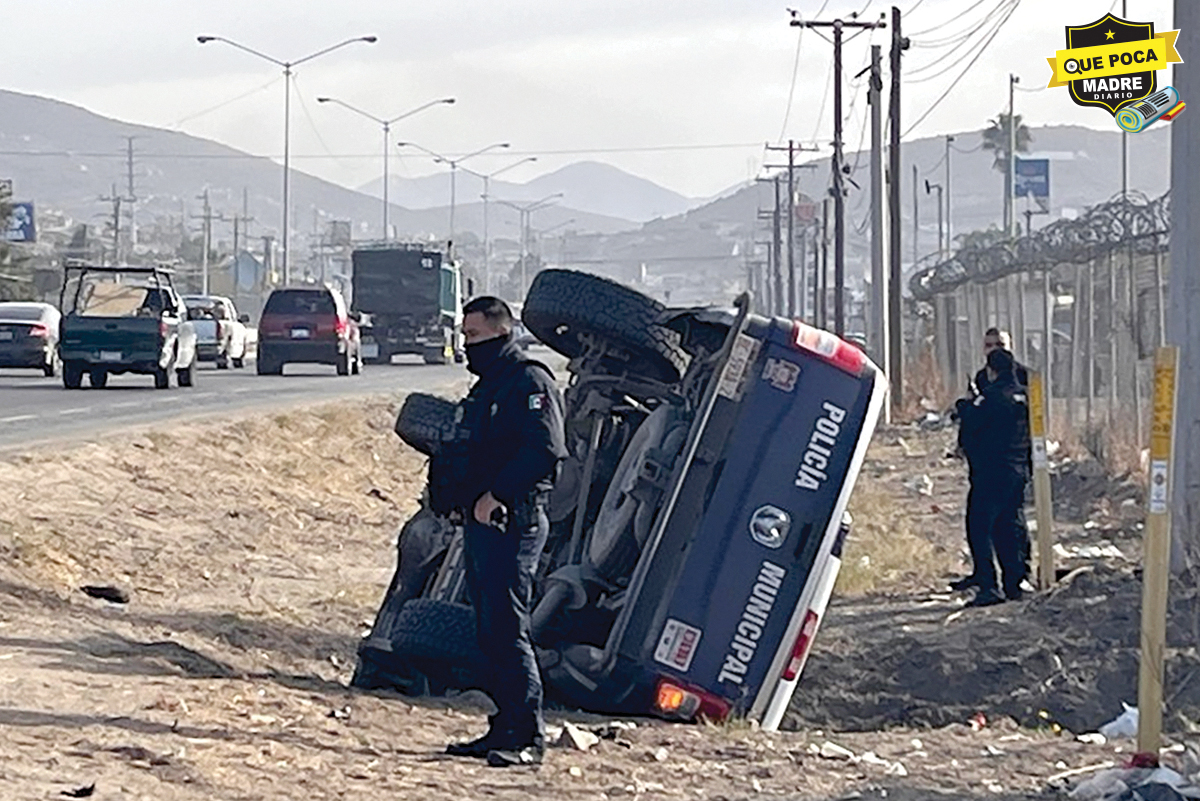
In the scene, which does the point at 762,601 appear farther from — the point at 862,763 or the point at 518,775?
the point at 518,775

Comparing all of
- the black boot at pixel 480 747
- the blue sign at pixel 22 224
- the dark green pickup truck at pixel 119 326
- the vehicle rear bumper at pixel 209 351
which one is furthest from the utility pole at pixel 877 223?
the blue sign at pixel 22 224

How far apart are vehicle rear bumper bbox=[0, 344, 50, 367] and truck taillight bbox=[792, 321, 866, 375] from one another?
106 feet

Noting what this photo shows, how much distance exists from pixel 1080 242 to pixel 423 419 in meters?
14.4

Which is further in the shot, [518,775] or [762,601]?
[762,601]

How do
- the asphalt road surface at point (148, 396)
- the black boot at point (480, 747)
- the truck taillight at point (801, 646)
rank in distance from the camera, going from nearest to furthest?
the black boot at point (480, 747) → the truck taillight at point (801, 646) → the asphalt road surface at point (148, 396)

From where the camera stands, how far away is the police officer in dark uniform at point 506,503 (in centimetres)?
836

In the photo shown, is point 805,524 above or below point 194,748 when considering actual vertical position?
above

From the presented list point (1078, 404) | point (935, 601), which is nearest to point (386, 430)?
point (1078, 404)

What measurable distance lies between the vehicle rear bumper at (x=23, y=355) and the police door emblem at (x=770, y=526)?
32448 millimetres

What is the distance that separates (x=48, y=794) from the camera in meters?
7.19

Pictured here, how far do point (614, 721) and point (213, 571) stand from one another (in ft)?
22.1

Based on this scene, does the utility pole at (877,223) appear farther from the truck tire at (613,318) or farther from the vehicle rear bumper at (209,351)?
the truck tire at (613,318)

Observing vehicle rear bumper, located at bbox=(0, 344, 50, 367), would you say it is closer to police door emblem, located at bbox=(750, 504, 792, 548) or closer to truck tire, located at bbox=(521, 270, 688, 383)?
truck tire, located at bbox=(521, 270, 688, 383)

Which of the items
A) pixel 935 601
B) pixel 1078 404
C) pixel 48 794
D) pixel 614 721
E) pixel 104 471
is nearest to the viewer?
pixel 48 794
